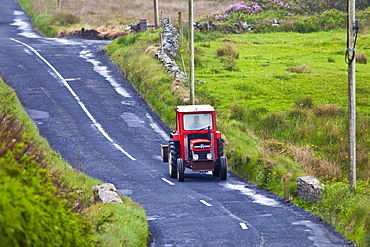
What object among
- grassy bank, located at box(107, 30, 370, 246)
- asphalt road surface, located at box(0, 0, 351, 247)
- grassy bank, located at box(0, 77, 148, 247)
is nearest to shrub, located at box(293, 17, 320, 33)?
grassy bank, located at box(107, 30, 370, 246)

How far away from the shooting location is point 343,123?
25.6m

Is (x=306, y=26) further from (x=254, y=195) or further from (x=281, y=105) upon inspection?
(x=254, y=195)

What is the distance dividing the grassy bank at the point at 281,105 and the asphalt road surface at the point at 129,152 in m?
0.73

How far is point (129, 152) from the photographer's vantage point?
23594mm

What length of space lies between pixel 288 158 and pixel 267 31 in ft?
117

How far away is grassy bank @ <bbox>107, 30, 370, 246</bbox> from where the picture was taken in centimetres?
1738

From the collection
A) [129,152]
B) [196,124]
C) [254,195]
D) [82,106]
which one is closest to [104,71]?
[82,106]

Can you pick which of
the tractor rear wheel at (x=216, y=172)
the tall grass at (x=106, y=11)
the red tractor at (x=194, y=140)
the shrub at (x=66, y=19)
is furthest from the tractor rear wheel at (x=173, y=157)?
the shrub at (x=66, y=19)

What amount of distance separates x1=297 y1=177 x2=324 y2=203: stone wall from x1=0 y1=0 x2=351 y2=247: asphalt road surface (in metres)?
0.55

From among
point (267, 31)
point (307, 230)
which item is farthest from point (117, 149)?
point (267, 31)

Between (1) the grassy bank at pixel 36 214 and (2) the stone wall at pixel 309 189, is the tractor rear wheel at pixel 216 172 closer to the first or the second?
(2) the stone wall at pixel 309 189

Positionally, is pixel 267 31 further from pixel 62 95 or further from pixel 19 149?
pixel 19 149

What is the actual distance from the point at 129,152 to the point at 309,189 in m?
9.62

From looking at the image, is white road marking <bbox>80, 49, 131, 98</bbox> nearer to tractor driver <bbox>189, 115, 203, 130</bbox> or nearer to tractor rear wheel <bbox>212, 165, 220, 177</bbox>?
tractor rear wheel <bbox>212, 165, 220, 177</bbox>
